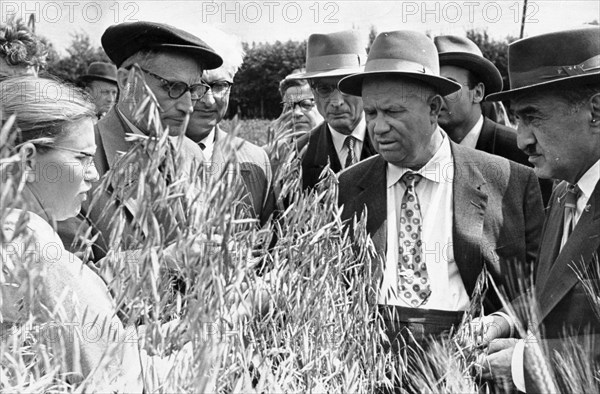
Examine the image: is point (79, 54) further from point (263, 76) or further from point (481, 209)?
point (481, 209)

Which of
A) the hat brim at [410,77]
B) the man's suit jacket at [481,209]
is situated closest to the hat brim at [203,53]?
the hat brim at [410,77]

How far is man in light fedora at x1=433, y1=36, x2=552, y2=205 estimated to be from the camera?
197 inches

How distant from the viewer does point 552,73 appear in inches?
119

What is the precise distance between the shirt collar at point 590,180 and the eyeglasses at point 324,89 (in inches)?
92.2

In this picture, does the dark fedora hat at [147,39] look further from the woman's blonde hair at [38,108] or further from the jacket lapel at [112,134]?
the woman's blonde hair at [38,108]

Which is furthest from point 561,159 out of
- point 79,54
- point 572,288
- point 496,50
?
point 79,54

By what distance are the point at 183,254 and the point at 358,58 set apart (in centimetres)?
374

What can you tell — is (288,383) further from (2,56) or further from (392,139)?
(2,56)

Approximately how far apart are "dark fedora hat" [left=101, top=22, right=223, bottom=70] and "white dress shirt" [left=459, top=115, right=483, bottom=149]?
1952 millimetres

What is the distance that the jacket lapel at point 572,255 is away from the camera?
9.02 feet

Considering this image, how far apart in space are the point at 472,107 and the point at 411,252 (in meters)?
1.93

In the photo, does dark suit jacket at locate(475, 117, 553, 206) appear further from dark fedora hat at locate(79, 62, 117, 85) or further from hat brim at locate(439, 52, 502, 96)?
dark fedora hat at locate(79, 62, 117, 85)

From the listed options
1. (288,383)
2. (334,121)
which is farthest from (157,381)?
(334,121)

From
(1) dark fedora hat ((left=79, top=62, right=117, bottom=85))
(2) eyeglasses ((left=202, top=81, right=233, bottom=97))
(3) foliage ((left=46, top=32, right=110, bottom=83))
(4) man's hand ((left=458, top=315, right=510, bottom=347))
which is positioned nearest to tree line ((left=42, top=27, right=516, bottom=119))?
(3) foliage ((left=46, top=32, right=110, bottom=83))
